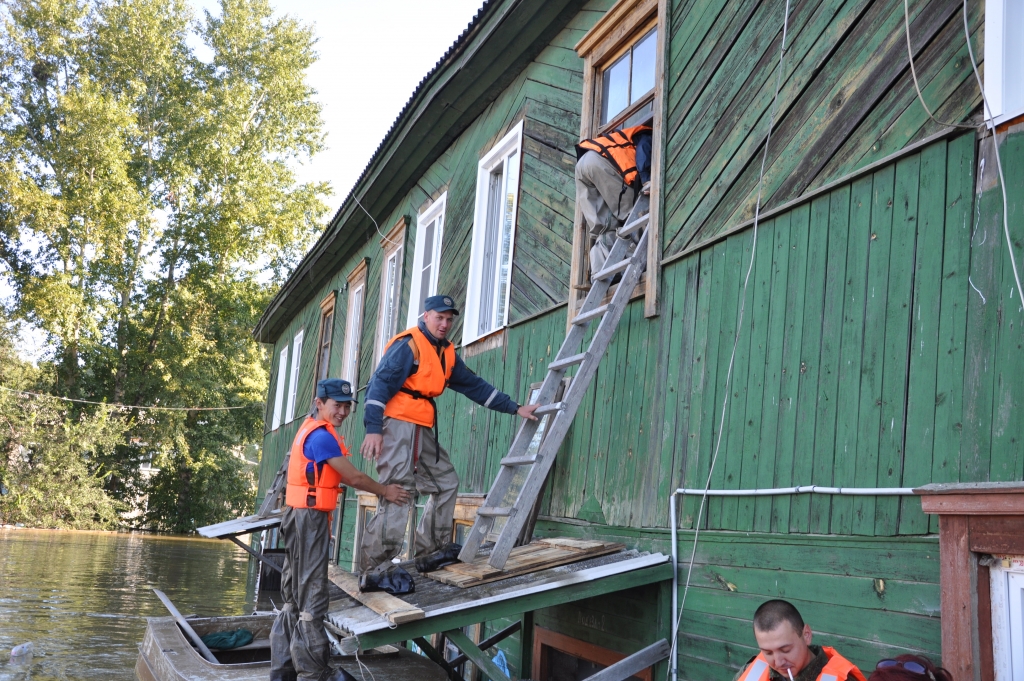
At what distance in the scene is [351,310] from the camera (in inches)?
655

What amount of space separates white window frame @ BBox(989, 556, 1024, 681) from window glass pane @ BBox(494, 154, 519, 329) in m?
5.85

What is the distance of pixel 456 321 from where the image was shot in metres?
10.6

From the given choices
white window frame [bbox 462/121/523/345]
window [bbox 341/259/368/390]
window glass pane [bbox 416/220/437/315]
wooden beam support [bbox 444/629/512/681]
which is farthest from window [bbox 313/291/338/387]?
wooden beam support [bbox 444/629/512/681]

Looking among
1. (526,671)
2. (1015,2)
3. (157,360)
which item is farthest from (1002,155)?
(157,360)

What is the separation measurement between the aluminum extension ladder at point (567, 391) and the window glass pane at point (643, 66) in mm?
925

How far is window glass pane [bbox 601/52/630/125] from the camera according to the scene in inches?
287

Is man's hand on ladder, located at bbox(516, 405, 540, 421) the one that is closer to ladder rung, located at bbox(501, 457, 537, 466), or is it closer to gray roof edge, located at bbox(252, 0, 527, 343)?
ladder rung, located at bbox(501, 457, 537, 466)

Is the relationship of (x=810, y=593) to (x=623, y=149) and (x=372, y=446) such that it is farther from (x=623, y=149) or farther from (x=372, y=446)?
(x=623, y=149)

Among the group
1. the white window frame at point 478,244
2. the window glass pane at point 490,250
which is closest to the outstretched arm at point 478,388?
the white window frame at point 478,244

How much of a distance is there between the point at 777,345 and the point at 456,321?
19.9 ft

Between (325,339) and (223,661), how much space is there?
30.4 ft

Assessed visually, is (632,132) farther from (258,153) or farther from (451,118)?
(258,153)

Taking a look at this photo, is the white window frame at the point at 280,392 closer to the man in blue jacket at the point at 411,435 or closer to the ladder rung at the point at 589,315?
the man in blue jacket at the point at 411,435

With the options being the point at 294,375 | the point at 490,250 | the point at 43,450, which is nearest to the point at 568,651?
the point at 490,250
